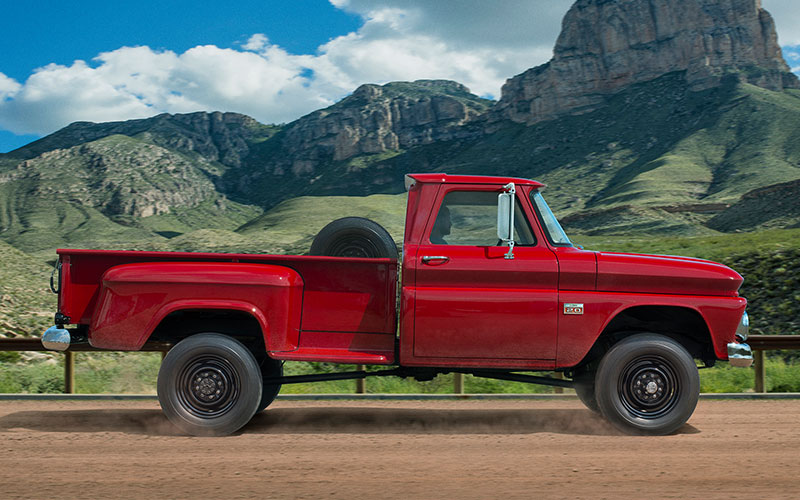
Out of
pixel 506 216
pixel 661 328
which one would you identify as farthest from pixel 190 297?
pixel 661 328

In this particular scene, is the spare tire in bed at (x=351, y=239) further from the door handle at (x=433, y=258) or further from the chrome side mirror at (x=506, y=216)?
→ the chrome side mirror at (x=506, y=216)

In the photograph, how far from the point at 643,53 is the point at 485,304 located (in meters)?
182

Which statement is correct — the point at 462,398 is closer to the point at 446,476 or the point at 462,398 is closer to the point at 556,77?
the point at 446,476

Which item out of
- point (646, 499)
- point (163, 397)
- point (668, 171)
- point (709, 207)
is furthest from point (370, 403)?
point (668, 171)

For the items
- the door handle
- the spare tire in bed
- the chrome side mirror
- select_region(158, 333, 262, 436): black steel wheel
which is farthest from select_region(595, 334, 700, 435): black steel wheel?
select_region(158, 333, 262, 436): black steel wheel

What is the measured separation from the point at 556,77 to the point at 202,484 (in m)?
184

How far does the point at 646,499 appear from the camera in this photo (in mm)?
4238

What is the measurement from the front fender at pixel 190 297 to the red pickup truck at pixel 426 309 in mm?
10

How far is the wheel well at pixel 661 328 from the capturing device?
20.1ft

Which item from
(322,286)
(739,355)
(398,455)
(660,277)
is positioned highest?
(660,277)

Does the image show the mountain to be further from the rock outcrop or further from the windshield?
the windshield

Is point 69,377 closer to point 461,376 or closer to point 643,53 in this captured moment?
point 461,376

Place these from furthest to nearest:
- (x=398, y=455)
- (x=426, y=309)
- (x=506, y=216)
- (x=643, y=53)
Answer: (x=643, y=53) < (x=426, y=309) < (x=506, y=216) < (x=398, y=455)

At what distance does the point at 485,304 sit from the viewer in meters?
5.74
